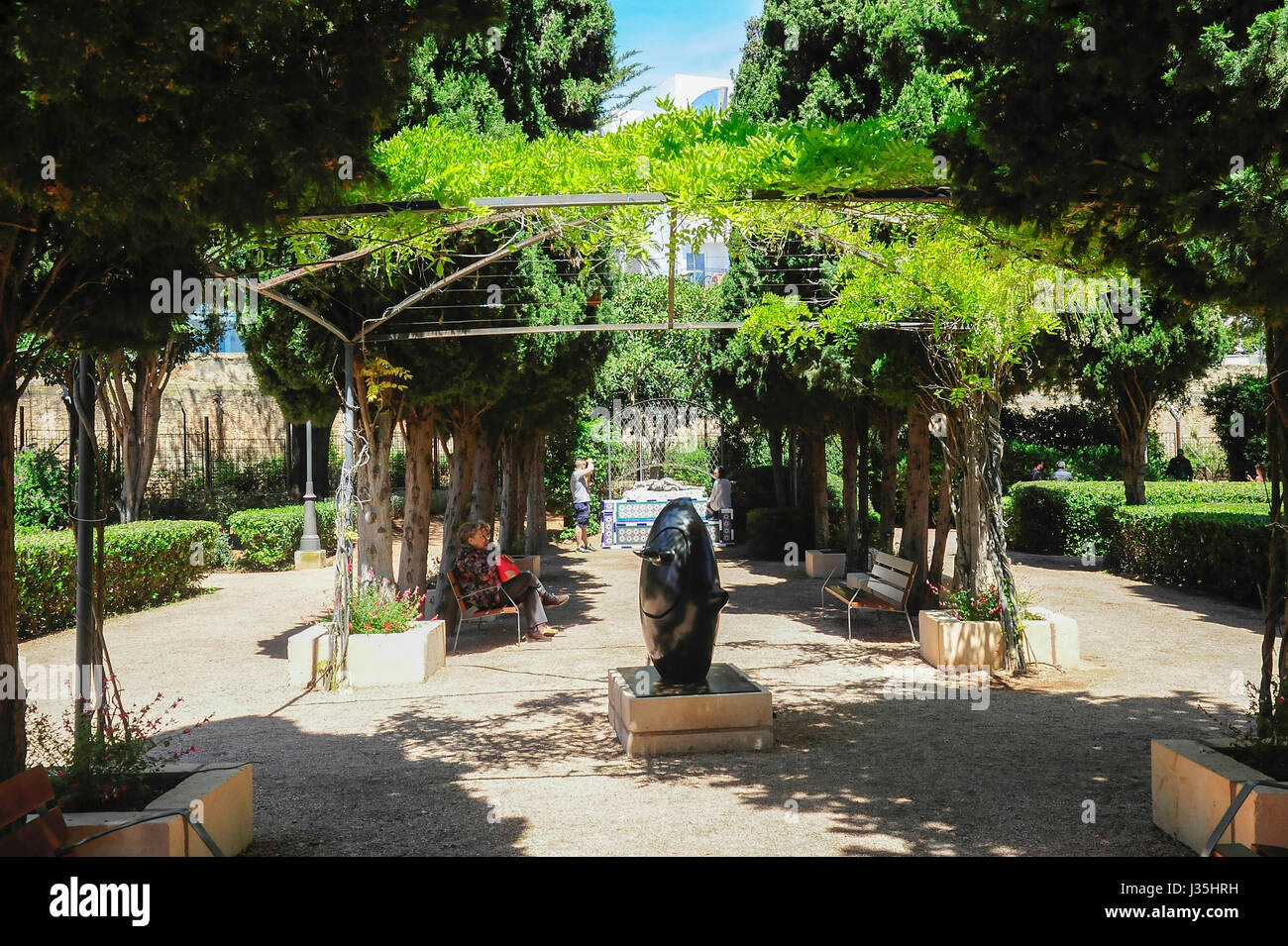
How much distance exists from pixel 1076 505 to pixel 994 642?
32.2 ft

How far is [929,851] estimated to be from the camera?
159 inches

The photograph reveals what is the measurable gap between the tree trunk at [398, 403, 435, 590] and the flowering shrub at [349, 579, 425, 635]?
170 cm

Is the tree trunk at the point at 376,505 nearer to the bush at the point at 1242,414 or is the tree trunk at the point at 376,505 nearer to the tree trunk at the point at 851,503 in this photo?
the tree trunk at the point at 851,503

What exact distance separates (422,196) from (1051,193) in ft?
11.2

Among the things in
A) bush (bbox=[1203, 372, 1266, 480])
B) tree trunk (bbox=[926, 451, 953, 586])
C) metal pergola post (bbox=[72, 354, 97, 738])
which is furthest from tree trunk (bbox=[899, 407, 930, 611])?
bush (bbox=[1203, 372, 1266, 480])

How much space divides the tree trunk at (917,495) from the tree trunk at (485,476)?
543 cm

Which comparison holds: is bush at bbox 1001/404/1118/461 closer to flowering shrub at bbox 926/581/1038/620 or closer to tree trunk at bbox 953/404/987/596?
tree trunk at bbox 953/404/987/596

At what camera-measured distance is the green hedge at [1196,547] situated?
36.3 ft

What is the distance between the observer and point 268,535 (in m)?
16.9

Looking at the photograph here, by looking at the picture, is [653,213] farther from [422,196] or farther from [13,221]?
[13,221]

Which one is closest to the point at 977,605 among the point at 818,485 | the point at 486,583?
the point at 486,583

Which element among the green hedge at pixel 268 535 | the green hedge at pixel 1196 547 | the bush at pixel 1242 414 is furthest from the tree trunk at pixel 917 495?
the bush at pixel 1242 414

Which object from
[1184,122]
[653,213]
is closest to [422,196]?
[653,213]

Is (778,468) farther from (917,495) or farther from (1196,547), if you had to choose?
(917,495)
